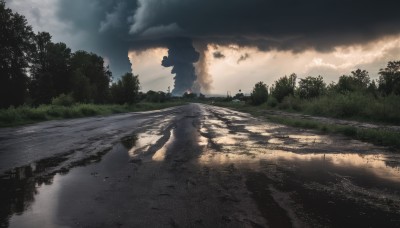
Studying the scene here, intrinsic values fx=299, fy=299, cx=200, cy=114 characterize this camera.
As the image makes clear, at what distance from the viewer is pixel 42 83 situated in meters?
50.2

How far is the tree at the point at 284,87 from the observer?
204ft

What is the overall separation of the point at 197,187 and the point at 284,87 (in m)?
59.8

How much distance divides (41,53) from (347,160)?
182 feet

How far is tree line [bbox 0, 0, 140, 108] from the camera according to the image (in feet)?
128

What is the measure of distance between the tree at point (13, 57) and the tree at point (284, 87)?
1828 inches

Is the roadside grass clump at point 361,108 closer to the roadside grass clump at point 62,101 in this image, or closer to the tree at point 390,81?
the tree at point 390,81

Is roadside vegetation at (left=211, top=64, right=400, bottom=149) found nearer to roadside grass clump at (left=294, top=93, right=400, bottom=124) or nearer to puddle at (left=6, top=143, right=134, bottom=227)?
roadside grass clump at (left=294, top=93, right=400, bottom=124)

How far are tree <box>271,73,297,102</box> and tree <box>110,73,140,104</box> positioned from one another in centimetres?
2930

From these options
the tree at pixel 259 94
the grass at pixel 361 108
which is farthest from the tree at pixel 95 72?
the grass at pixel 361 108

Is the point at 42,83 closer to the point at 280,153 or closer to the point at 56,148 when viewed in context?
the point at 56,148

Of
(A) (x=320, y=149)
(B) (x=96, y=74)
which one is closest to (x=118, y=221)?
(A) (x=320, y=149)

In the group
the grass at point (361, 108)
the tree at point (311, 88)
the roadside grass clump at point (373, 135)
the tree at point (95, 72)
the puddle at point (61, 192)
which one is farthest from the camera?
the tree at point (95, 72)

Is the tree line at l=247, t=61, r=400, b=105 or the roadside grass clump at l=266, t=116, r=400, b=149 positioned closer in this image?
the roadside grass clump at l=266, t=116, r=400, b=149

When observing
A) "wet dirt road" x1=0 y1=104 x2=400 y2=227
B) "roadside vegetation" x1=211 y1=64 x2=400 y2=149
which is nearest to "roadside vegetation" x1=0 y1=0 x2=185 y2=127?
"wet dirt road" x1=0 y1=104 x2=400 y2=227
